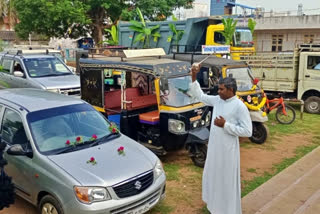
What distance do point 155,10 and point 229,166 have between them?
62.5 feet

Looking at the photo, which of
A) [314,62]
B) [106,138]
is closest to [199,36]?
[314,62]

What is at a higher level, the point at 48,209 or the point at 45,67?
the point at 45,67

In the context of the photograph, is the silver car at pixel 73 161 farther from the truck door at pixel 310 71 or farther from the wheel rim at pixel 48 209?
the truck door at pixel 310 71

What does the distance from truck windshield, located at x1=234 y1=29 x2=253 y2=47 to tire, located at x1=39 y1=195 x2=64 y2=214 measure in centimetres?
1309

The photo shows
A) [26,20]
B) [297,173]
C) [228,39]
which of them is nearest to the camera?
[297,173]

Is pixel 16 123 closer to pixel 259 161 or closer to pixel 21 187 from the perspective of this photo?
pixel 21 187

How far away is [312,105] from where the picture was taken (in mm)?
11656

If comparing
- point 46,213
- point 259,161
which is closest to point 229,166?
point 46,213

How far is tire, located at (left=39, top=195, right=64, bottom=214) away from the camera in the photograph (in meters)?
4.00

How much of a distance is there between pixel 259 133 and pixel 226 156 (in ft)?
15.0

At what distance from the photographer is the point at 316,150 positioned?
25.1 feet

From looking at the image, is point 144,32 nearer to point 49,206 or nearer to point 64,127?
point 64,127

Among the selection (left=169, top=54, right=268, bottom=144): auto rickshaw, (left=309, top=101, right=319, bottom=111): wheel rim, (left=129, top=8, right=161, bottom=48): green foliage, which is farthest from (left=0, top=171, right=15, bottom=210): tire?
(left=129, top=8, right=161, bottom=48): green foliage

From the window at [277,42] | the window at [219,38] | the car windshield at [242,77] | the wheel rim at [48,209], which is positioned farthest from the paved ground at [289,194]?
the window at [277,42]
